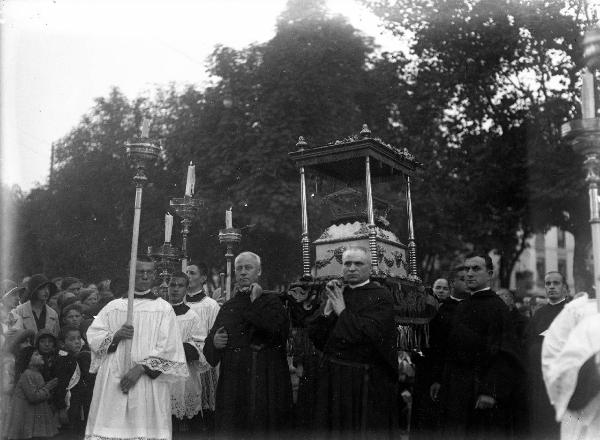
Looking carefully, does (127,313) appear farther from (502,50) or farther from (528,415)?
(502,50)

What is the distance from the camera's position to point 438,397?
23.5ft

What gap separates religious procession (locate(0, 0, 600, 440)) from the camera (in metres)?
6.35

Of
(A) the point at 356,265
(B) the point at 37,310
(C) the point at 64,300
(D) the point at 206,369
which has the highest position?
(A) the point at 356,265

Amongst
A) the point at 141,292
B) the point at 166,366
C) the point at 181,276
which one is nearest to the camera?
the point at 166,366

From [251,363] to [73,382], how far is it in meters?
2.20

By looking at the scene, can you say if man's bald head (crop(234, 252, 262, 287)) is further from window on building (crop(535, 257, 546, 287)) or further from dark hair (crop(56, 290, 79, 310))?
window on building (crop(535, 257, 546, 287))

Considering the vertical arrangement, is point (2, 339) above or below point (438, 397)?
above

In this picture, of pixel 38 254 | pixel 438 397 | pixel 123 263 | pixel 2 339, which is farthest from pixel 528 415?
pixel 38 254

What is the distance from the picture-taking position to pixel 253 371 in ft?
23.0

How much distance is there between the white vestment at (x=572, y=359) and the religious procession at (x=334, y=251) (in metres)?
0.01

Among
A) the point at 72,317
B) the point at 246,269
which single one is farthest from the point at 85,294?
the point at 246,269

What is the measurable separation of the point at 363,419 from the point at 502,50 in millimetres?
13583

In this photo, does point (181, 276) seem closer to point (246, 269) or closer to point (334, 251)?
point (246, 269)

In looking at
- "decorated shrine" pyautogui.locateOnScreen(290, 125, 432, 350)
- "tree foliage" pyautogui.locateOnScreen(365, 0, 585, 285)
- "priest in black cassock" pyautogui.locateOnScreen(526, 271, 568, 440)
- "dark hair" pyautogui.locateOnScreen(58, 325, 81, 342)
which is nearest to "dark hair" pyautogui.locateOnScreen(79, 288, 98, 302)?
"dark hair" pyautogui.locateOnScreen(58, 325, 81, 342)
